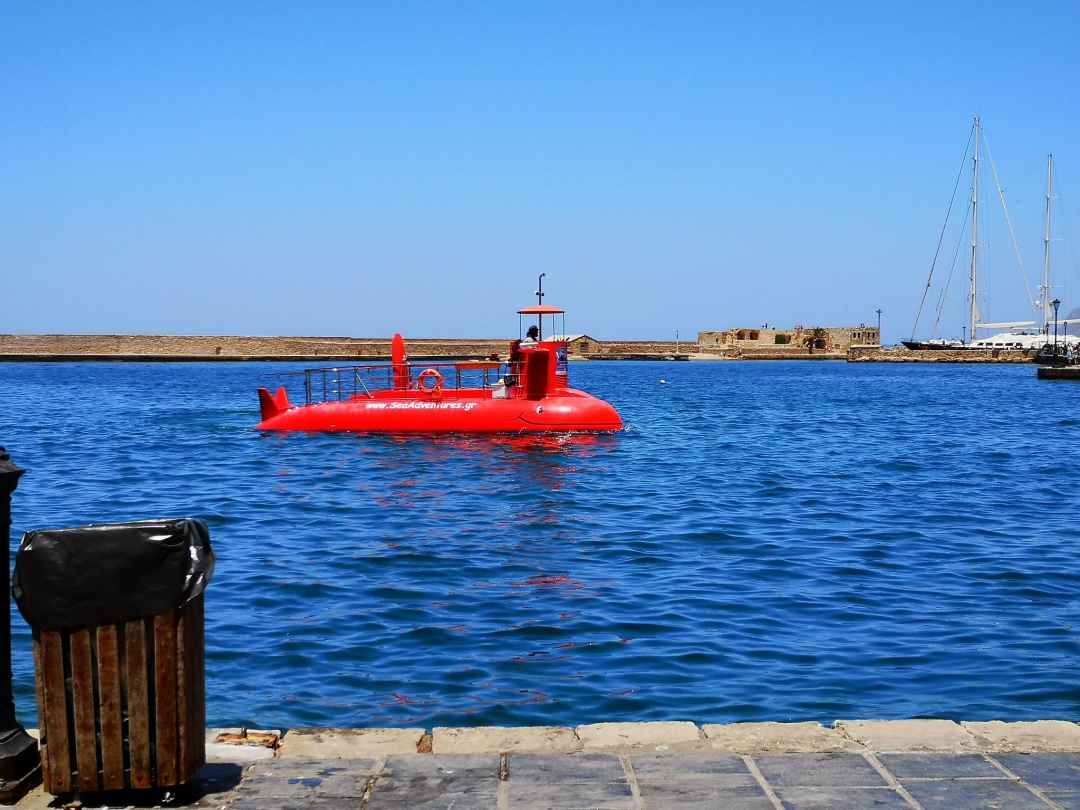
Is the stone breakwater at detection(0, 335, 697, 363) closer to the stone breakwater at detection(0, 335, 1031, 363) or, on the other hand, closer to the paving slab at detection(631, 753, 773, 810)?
the stone breakwater at detection(0, 335, 1031, 363)

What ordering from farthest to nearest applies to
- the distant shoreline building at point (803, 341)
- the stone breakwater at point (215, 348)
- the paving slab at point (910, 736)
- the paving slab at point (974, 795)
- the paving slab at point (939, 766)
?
the distant shoreline building at point (803, 341), the stone breakwater at point (215, 348), the paving slab at point (910, 736), the paving slab at point (939, 766), the paving slab at point (974, 795)

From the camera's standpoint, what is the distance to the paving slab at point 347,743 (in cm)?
551

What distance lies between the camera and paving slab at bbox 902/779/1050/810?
4688 millimetres

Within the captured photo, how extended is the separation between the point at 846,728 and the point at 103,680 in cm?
362

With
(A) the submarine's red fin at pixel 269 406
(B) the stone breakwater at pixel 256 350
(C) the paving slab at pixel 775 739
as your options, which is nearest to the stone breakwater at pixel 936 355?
(B) the stone breakwater at pixel 256 350

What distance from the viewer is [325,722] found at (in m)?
7.86

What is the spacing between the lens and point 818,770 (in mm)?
5137

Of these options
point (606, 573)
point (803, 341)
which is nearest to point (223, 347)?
point (803, 341)

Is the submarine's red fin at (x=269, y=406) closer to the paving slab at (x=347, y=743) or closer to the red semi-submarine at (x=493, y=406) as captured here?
the red semi-submarine at (x=493, y=406)

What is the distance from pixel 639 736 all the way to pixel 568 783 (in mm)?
792

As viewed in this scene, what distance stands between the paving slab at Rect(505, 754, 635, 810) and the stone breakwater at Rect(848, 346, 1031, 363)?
394 feet

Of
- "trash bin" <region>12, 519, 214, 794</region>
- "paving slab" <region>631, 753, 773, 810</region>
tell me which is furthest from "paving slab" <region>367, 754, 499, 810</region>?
"trash bin" <region>12, 519, 214, 794</region>

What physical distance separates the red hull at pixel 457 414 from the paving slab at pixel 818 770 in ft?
81.1

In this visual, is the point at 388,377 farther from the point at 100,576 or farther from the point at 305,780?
the point at 100,576
